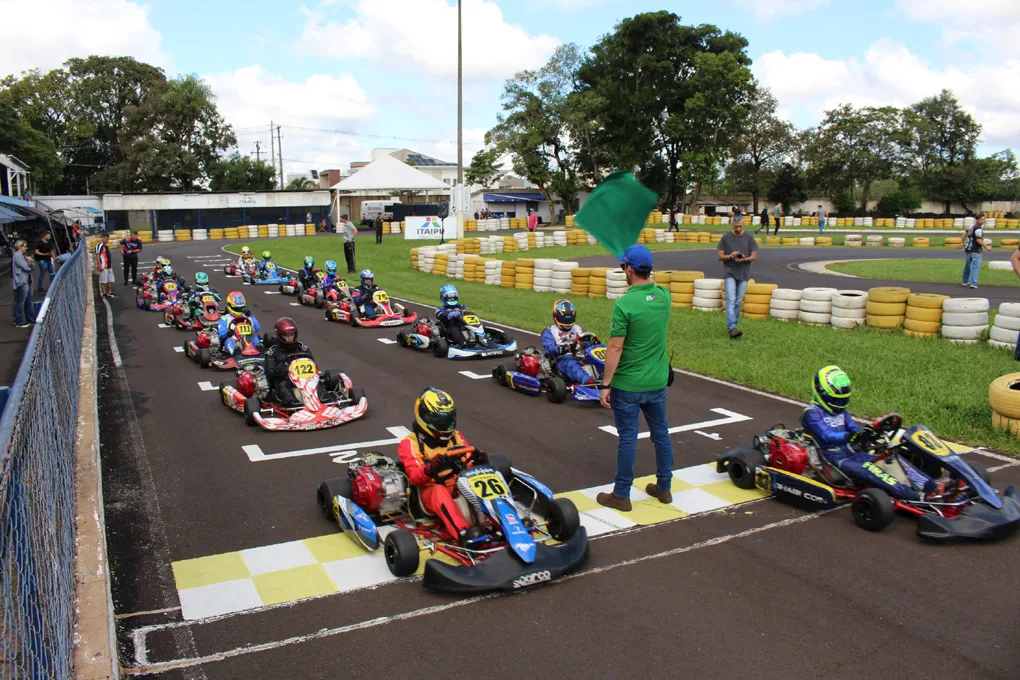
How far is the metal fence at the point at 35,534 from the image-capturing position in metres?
2.78

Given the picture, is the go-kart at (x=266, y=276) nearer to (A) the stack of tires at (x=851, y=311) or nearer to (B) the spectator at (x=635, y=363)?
(A) the stack of tires at (x=851, y=311)

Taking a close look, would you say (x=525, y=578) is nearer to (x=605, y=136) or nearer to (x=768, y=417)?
(x=768, y=417)

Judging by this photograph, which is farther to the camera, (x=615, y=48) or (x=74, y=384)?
(x=615, y=48)

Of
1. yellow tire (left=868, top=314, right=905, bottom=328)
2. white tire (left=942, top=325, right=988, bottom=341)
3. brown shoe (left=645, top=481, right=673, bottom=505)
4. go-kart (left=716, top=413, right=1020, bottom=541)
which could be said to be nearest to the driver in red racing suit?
brown shoe (left=645, top=481, right=673, bottom=505)

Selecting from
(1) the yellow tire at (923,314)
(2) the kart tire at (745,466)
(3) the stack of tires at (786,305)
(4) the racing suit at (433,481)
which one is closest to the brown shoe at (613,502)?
(2) the kart tire at (745,466)

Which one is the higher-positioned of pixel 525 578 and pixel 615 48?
pixel 615 48

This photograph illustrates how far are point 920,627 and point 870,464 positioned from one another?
6.12 ft

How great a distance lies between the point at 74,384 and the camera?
893 centimetres

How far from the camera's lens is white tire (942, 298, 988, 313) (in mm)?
12211

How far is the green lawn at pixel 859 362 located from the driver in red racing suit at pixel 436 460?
18.2 ft

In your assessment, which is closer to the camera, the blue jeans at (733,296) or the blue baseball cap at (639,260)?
the blue baseball cap at (639,260)

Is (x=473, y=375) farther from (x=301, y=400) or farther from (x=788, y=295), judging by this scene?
(x=788, y=295)

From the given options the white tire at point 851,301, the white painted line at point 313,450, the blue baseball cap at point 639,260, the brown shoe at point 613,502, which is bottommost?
the white painted line at point 313,450

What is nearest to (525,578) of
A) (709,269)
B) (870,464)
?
(870,464)
